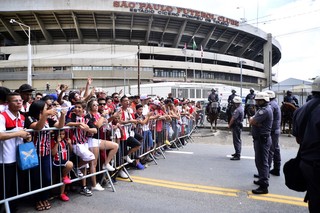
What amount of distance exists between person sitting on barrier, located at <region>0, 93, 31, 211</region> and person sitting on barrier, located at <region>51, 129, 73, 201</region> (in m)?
0.52

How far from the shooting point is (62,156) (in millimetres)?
4102

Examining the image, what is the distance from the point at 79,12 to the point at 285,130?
39.5 meters

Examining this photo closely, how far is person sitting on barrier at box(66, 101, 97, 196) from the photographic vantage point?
439 cm

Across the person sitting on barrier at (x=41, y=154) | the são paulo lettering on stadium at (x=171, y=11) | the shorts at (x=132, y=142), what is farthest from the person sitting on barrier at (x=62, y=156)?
the são paulo lettering on stadium at (x=171, y=11)

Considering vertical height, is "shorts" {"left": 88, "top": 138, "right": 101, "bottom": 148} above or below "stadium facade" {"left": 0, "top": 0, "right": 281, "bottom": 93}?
below

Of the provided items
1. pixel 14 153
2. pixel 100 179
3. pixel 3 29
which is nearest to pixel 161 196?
pixel 100 179

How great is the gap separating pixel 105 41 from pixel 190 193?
45661 mm

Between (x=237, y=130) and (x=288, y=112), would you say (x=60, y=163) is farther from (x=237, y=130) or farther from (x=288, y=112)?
(x=288, y=112)

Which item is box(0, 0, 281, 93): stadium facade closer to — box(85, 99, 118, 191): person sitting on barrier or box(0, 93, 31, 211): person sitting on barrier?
box(85, 99, 118, 191): person sitting on barrier

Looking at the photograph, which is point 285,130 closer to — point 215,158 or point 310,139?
point 215,158

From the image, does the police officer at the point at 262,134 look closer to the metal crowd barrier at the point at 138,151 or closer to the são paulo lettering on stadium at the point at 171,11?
the metal crowd barrier at the point at 138,151

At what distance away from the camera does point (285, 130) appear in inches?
482

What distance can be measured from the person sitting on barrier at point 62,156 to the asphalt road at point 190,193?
364 millimetres

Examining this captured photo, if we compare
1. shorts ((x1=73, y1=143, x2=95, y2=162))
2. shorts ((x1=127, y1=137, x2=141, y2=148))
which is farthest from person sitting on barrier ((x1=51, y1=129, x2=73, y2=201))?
shorts ((x1=127, y1=137, x2=141, y2=148))
